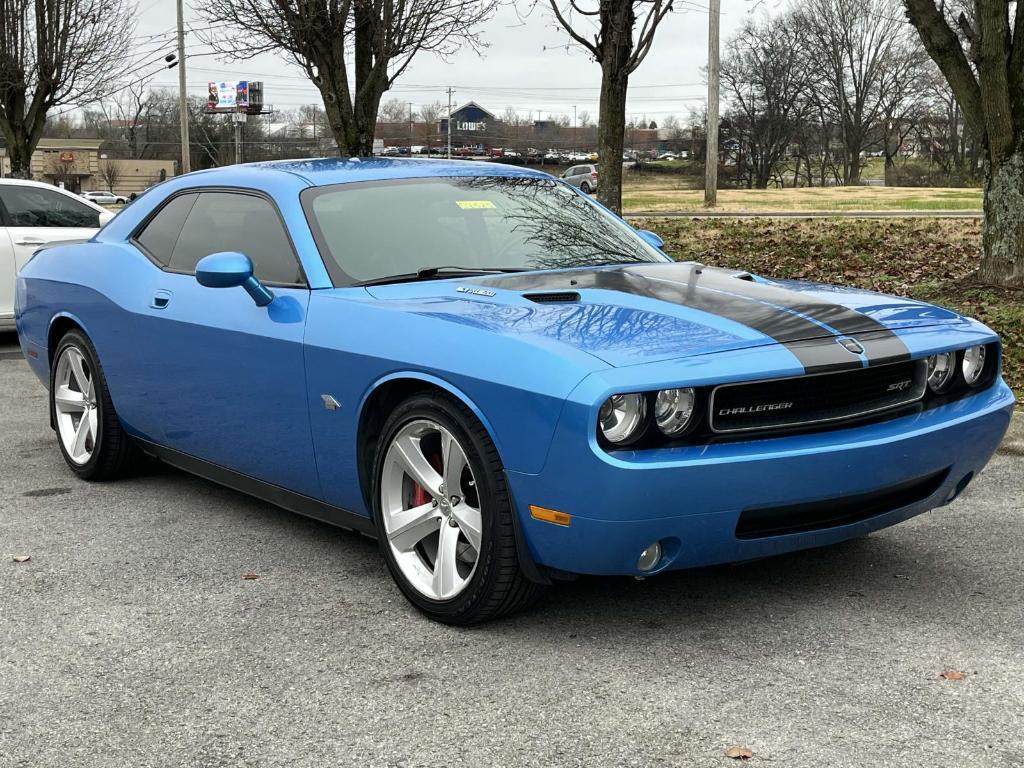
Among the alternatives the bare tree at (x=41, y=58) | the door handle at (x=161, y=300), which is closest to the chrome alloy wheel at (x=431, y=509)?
the door handle at (x=161, y=300)

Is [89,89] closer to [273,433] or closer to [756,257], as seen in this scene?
[756,257]

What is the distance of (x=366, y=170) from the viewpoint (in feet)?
16.4

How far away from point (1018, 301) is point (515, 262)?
6211 mm

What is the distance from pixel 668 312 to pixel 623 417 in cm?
58

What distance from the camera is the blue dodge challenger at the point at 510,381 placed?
3307mm

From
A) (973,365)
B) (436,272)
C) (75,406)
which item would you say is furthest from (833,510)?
(75,406)

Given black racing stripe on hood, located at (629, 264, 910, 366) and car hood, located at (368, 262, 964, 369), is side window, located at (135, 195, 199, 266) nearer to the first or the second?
car hood, located at (368, 262, 964, 369)

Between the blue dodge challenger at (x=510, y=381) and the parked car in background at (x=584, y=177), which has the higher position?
the parked car in background at (x=584, y=177)

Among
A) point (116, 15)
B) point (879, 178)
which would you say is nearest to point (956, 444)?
point (116, 15)

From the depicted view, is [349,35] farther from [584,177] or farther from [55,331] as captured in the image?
[584,177]

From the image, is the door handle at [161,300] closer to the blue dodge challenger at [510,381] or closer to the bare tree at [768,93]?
the blue dodge challenger at [510,381]

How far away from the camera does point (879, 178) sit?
74500 mm

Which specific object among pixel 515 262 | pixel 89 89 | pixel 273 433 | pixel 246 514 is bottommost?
pixel 246 514

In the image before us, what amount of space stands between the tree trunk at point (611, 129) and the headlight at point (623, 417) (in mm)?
8601
